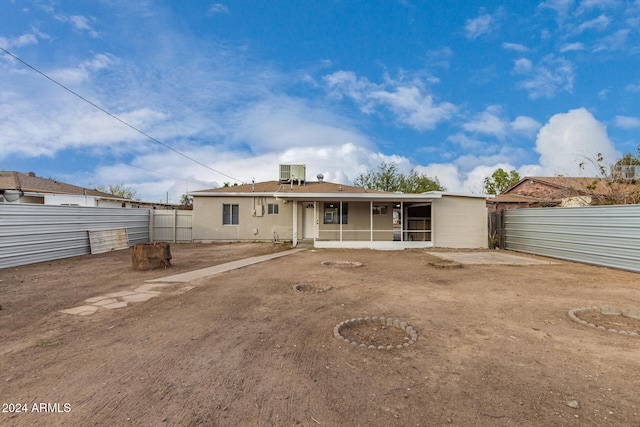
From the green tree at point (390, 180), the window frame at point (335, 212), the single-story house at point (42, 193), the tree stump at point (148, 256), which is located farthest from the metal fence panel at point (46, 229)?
the green tree at point (390, 180)

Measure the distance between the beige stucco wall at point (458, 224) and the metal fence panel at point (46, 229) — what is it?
1524 centimetres

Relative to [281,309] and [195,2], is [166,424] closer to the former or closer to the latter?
[281,309]

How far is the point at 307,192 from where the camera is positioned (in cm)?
1512

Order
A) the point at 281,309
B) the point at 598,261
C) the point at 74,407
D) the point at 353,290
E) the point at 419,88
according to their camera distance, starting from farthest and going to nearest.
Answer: the point at 419,88 < the point at 598,261 < the point at 353,290 < the point at 281,309 < the point at 74,407

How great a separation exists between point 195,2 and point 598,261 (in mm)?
17220

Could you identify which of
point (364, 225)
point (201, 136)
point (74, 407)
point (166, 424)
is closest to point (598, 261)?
point (364, 225)

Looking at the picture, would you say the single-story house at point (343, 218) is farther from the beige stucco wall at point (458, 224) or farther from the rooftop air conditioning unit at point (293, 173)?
the rooftop air conditioning unit at point (293, 173)

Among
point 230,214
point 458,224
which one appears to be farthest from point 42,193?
point 458,224

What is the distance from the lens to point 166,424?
1.96 meters

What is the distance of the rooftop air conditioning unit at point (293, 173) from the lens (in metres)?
17.8

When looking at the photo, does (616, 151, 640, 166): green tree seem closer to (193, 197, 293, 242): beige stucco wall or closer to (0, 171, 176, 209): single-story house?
(193, 197, 293, 242): beige stucco wall

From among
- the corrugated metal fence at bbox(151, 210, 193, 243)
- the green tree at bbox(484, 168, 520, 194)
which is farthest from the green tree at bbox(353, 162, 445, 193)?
the corrugated metal fence at bbox(151, 210, 193, 243)

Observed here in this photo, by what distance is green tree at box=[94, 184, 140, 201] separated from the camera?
3094 cm

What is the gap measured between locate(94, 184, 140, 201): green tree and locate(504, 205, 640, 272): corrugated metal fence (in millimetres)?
35308
